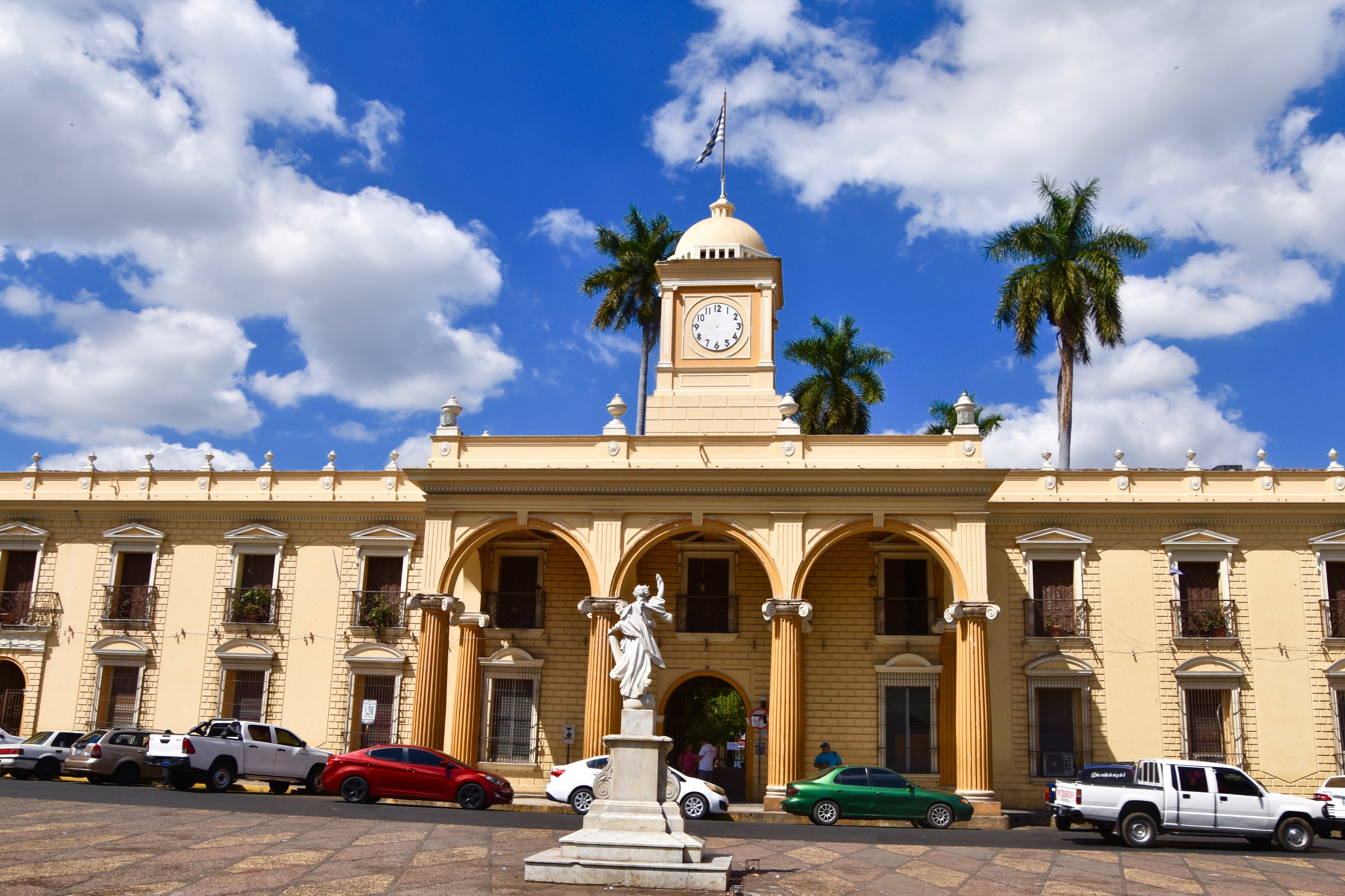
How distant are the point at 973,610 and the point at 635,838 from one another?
13.2 meters

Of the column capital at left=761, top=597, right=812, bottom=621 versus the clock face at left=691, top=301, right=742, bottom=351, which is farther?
the clock face at left=691, top=301, right=742, bottom=351

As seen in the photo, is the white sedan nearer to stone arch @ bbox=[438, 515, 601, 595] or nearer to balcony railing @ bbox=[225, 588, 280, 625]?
stone arch @ bbox=[438, 515, 601, 595]

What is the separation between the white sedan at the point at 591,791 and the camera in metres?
19.8

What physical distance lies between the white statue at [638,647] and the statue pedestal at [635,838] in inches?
16.1

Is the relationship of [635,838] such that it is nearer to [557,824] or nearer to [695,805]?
[557,824]

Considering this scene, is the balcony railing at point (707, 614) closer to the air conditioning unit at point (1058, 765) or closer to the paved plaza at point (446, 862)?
the air conditioning unit at point (1058, 765)

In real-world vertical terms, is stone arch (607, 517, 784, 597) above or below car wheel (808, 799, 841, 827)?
above

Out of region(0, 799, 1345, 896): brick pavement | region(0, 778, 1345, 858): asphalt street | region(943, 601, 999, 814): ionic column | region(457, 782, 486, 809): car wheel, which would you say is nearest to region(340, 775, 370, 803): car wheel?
region(0, 778, 1345, 858): asphalt street

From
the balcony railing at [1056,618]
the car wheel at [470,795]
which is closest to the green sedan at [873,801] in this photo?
the car wheel at [470,795]

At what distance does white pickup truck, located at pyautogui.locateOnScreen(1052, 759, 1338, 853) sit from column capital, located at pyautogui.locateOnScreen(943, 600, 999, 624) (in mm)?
5926

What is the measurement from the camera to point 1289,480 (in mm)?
26125

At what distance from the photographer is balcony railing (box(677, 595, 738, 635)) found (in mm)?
26781

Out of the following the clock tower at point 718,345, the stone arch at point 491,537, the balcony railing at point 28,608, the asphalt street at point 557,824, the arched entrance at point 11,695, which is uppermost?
the clock tower at point 718,345

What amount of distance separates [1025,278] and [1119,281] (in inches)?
104
